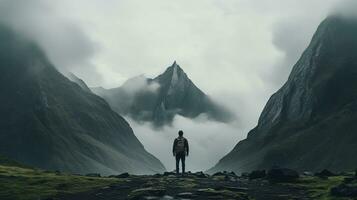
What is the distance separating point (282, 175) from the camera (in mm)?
75938

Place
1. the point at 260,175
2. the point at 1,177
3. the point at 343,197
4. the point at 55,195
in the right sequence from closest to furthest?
the point at 343,197, the point at 55,195, the point at 260,175, the point at 1,177

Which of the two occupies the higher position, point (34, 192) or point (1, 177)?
point (1, 177)

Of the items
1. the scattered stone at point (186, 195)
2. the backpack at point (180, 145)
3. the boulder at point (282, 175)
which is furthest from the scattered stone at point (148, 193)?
the boulder at point (282, 175)

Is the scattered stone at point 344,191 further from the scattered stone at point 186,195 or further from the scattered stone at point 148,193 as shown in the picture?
the scattered stone at point 148,193

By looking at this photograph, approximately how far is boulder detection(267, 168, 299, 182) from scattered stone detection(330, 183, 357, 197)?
1618 centimetres

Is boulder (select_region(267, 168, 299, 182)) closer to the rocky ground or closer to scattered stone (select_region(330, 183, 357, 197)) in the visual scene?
the rocky ground

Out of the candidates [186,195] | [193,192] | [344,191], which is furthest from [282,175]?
[186,195]

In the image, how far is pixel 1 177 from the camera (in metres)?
104

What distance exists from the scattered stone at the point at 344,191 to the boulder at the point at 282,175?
16184 mm

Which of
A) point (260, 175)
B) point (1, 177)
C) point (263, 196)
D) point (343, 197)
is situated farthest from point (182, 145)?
point (1, 177)

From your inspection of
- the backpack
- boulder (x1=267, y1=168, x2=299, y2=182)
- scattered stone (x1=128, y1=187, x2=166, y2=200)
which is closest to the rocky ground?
scattered stone (x1=128, y1=187, x2=166, y2=200)

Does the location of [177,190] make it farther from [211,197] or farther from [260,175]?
[260,175]

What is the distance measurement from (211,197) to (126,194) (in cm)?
1119

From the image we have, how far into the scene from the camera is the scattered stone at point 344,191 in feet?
183
